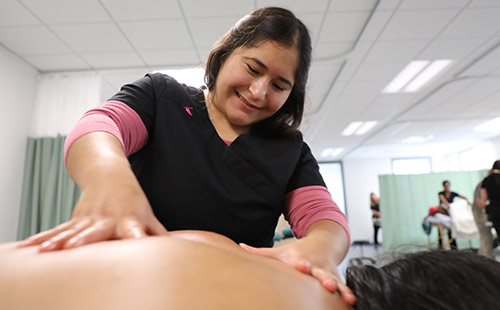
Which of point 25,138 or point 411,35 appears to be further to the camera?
point 25,138

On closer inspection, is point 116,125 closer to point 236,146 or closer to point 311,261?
point 236,146

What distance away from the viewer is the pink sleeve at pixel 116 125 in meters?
0.62

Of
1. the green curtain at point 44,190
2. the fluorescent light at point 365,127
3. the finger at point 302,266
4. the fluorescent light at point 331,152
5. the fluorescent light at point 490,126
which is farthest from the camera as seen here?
the fluorescent light at point 331,152

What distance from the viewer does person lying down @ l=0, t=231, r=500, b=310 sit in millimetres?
331

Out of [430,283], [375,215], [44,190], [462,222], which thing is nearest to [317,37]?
[430,283]

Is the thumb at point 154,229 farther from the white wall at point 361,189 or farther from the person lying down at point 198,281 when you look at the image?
the white wall at point 361,189

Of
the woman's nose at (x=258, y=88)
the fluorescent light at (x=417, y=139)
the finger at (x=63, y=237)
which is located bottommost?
the finger at (x=63, y=237)

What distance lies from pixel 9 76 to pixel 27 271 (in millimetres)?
3953

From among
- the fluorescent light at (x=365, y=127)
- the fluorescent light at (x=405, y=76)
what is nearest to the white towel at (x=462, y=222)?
the fluorescent light at (x=365, y=127)

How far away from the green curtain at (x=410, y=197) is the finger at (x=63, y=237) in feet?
24.8

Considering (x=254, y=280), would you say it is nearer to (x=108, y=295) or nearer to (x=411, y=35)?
(x=108, y=295)

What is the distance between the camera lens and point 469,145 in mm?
A: 9539

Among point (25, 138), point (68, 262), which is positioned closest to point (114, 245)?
point (68, 262)

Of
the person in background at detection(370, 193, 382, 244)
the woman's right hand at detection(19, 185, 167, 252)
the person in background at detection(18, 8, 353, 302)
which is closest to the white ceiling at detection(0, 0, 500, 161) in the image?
the person in background at detection(18, 8, 353, 302)
